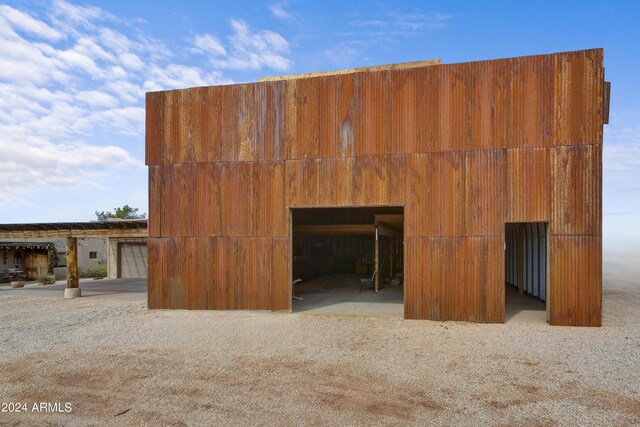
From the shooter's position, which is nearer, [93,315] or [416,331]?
[416,331]

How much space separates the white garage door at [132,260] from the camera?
34.8 m

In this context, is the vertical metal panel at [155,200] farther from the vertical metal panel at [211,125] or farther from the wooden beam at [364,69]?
the wooden beam at [364,69]

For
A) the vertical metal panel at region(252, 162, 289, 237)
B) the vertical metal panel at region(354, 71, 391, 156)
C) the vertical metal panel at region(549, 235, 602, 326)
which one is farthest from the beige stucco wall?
the vertical metal panel at region(549, 235, 602, 326)

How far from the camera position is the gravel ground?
6414 millimetres

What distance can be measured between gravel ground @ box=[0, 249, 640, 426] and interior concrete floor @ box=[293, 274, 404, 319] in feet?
4.32

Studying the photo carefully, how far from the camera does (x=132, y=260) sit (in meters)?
35.1

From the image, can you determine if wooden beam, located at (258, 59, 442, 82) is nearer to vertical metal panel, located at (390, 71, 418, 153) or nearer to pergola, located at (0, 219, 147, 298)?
vertical metal panel, located at (390, 71, 418, 153)

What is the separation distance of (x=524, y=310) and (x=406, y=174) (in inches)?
255

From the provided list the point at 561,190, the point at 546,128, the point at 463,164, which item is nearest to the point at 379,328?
the point at 463,164

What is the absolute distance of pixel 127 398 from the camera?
23.3 feet

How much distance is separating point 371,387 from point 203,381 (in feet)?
9.92

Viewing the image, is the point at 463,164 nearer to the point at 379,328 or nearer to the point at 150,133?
the point at 379,328

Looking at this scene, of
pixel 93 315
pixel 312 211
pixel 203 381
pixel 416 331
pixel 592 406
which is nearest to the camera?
pixel 592 406

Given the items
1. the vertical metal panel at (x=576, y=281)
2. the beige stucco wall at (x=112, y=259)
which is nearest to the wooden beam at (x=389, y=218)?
the vertical metal panel at (x=576, y=281)
